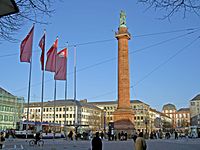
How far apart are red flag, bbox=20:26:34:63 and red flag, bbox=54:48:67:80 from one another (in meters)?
6.73

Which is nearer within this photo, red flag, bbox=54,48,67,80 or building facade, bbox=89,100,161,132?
red flag, bbox=54,48,67,80

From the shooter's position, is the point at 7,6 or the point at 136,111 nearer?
the point at 7,6

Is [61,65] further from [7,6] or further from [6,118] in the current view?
[6,118]

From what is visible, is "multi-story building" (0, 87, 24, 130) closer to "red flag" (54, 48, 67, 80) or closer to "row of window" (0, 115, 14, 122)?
"row of window" (0, 115, 14, 122)

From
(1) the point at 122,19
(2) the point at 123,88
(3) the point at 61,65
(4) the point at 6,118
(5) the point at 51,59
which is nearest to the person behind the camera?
(5) the point at 51,59

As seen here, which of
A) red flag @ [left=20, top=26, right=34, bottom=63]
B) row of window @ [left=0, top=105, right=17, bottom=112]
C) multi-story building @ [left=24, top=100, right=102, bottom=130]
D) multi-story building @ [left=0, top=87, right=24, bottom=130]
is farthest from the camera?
multi-story building @ [left=24, top=100, right=102, bottom=130]

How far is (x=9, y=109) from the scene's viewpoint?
91312 millimetres

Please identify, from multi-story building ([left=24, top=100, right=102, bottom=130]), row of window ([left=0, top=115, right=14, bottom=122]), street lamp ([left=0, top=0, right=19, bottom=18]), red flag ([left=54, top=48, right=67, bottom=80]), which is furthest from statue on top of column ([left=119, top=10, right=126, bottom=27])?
multi-story building ([left=24, top=100, right=102, bottom=130])

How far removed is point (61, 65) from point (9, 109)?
185ft

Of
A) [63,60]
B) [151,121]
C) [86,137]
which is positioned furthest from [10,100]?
[151,121]

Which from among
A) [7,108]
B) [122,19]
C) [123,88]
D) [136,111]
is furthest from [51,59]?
[136,111]

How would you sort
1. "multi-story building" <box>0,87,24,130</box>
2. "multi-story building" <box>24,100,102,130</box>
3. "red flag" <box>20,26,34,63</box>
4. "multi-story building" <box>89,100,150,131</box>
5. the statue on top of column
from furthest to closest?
"multi-story building" <box>89,100,150,131</box>
"multi-story building" <box>24,100,102,130</box>
"multi-story building" <box>0,87,24,130</box>
the statue on top of column
"red flag" <box>20,26,34,63</box>

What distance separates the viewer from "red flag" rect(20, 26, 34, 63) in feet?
106

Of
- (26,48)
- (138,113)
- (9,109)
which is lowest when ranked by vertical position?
(138,113)
